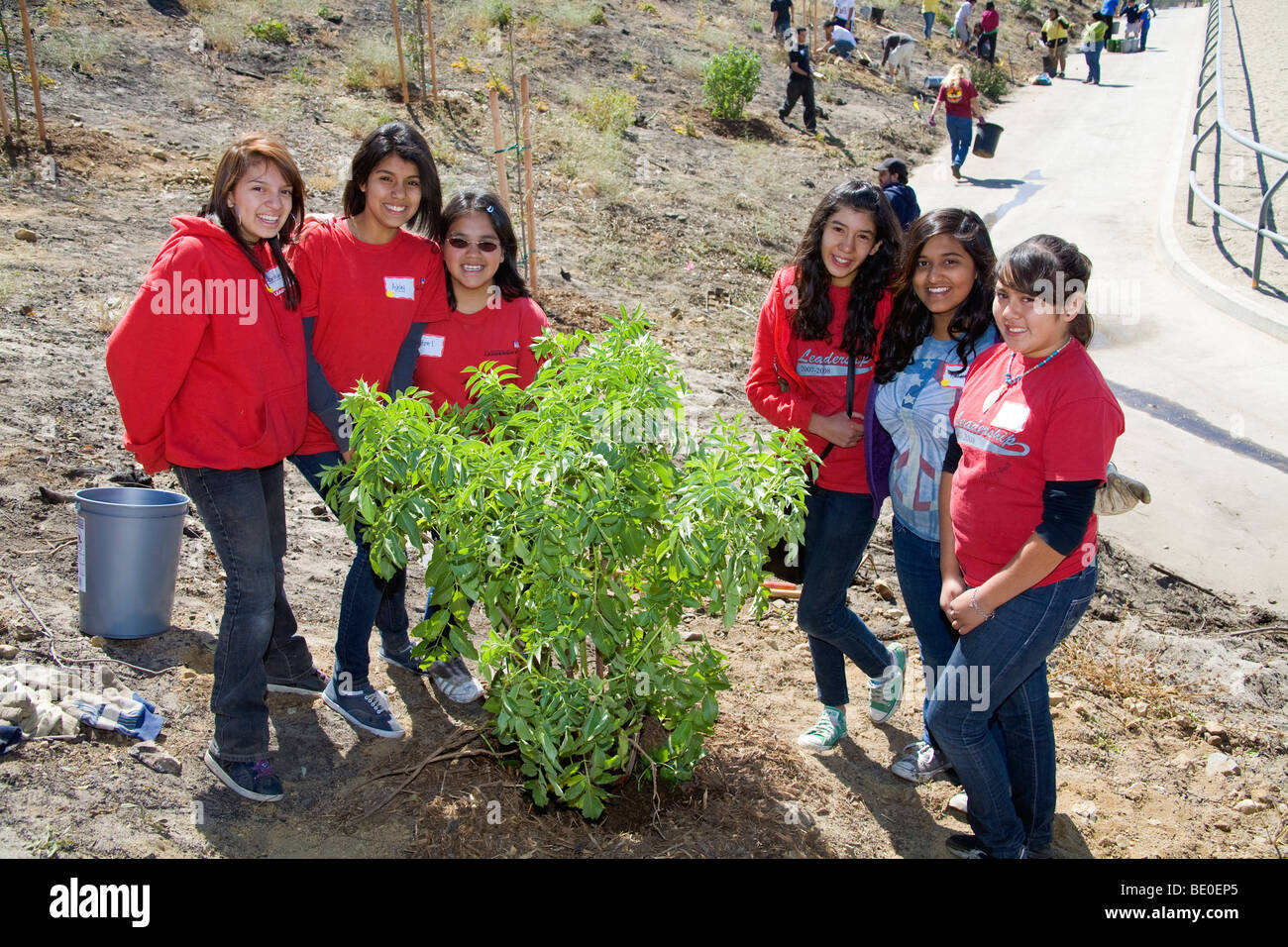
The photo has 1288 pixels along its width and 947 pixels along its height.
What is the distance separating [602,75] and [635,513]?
15.7 meters

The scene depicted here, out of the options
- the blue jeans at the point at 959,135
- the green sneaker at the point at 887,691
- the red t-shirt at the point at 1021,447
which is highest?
the blue jeans at the point at 959,135

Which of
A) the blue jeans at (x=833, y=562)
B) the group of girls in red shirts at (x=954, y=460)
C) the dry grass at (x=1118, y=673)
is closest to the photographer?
the group of girls in red shirts at (x=954, y=460)

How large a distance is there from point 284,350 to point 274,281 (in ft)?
0.71

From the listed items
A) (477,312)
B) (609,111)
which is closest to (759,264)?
(609,111)

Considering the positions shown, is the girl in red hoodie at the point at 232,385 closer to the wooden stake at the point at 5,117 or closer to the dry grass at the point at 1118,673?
the dry grass at the point at 1118,673

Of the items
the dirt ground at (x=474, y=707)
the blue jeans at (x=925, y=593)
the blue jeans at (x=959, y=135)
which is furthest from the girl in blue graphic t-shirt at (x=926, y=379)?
the blue jeans at (x=959, y=135)

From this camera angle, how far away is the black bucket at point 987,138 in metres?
15.9

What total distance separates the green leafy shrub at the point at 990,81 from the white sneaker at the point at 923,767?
22372 millimetres

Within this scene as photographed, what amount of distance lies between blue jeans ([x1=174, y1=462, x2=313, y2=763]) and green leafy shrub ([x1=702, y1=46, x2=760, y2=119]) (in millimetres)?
14391

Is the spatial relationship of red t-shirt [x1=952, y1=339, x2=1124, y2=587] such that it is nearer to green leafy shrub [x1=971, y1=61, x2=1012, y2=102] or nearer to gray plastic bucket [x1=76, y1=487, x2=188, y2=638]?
gray plastic bucket [x1=76, y1=487, x2=188, y2=638]

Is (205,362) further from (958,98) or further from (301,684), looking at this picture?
(958,98)

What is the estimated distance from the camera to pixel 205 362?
9.78ft

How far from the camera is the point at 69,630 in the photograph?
3717 millimetres

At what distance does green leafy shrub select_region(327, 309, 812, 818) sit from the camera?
8.28ft
